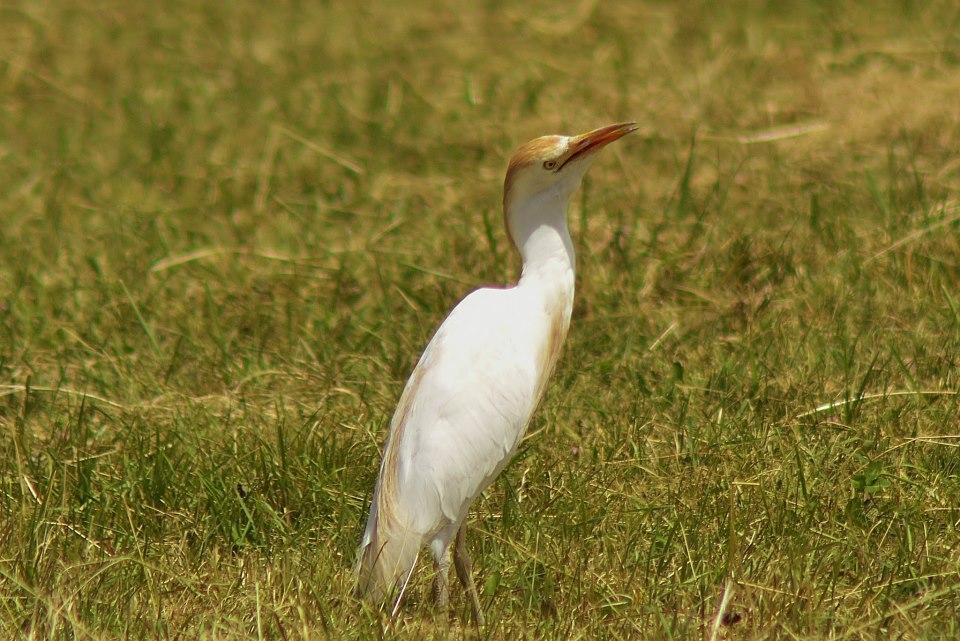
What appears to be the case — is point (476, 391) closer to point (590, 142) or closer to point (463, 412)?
point (463, 412)

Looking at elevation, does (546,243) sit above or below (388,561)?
above

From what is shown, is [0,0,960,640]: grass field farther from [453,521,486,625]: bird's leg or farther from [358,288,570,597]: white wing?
[358,288,570,597]: white wing

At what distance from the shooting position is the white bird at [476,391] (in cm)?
287

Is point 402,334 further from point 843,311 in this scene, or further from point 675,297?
point 843,311

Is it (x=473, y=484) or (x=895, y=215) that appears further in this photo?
(x=895, y=215)

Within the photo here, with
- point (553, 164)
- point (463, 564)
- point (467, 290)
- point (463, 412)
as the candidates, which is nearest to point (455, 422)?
point (463, 412)

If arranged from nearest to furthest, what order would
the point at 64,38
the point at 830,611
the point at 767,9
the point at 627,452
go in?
the point at 830,611, the point at 627,452, the point at 767,9, the point at 64,38

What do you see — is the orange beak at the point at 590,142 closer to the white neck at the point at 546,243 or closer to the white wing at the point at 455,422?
the white neck at the point at 546,243

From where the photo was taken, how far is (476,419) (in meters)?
2.96

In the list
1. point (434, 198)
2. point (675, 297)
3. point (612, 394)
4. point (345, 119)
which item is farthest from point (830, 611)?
point (345, 119)

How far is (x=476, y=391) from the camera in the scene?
2984 millimetres

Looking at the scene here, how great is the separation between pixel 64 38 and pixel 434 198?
2.96m

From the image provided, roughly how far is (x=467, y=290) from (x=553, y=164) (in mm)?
1377

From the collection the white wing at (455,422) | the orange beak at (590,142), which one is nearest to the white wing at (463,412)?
the white wing at (455,422)
